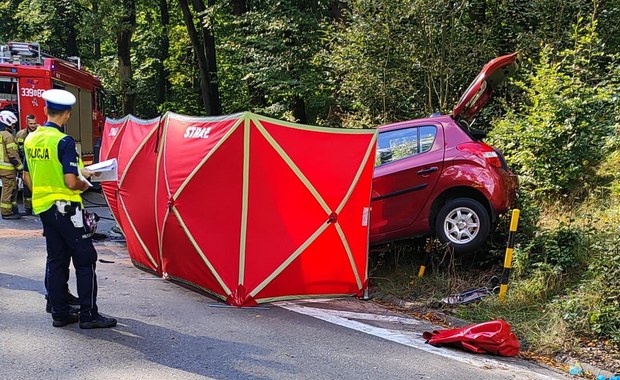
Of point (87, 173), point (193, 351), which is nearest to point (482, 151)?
point (193, 351)

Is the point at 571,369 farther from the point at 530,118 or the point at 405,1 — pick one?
the point at 405,1

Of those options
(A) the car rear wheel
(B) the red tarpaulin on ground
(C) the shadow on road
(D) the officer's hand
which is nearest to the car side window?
(B) the red tarpaulin on ground

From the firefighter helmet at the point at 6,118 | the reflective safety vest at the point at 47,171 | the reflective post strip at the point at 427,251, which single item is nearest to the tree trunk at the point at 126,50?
the firefighter helmet at the point at 6,118

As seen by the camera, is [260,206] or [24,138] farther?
[24,138]

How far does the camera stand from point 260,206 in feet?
19.5

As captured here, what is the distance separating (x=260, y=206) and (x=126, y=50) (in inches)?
722

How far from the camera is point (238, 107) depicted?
71.8 ft

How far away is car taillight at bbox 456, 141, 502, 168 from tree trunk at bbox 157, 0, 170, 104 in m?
22.1

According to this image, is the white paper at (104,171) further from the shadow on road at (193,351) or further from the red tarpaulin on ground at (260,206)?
the shadow on road at (193,351)

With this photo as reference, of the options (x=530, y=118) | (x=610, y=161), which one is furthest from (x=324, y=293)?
(x=610, y=161)

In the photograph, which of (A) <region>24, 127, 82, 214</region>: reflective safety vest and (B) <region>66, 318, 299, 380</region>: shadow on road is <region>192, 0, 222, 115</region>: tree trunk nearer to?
(A) <region>24, 127, 82, 214</region>: reflective safety vest

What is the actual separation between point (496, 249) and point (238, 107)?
1628 centimetres

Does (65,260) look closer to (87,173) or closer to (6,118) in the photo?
(87,173)

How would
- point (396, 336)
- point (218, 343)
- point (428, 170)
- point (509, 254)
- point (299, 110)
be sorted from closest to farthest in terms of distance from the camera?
point (218, 343) < point (396, 336) < point (509, 254) < point (428, 170) < point (299, 110)
